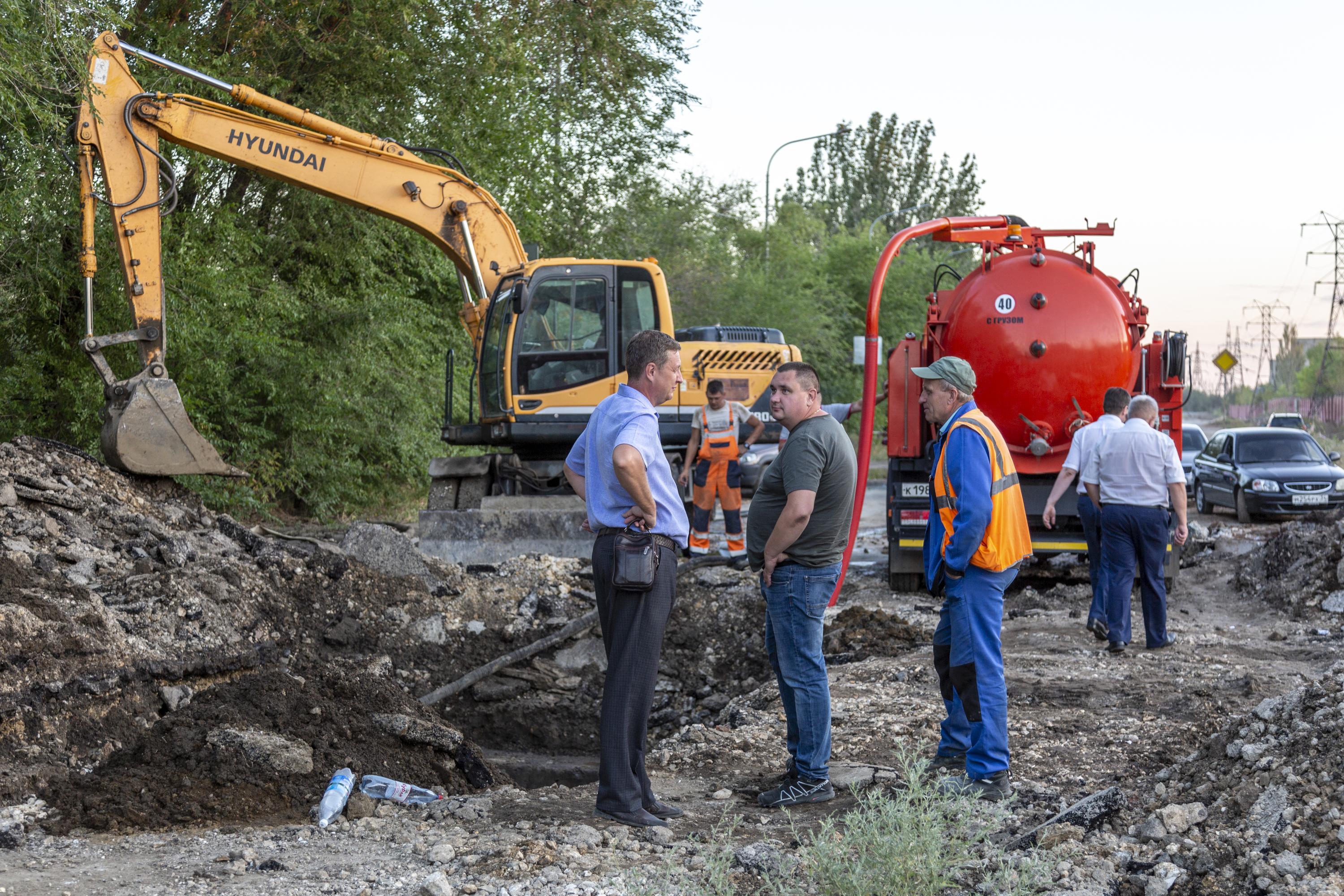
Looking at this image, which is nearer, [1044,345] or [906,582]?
[1044,345]

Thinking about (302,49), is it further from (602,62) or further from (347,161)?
(602,62)

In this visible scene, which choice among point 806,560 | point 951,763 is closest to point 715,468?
point 951,763

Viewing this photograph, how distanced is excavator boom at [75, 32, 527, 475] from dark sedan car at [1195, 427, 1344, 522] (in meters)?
11.8

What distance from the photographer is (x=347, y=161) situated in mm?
12805

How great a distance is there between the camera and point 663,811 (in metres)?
5.20

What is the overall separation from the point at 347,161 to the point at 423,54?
566cm

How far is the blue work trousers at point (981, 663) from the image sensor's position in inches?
210

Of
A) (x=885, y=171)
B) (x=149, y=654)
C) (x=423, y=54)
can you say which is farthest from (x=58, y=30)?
(x=885, y=171)

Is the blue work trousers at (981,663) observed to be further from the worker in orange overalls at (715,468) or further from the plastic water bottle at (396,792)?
the worker in orange overalls at (715,468)

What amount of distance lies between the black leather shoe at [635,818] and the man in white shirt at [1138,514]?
4.77 m

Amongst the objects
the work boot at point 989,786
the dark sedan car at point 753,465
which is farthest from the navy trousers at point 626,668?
the dark sedan car at point 753,465

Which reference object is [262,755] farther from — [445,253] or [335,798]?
[445,253]

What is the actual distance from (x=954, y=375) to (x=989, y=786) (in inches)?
70.5

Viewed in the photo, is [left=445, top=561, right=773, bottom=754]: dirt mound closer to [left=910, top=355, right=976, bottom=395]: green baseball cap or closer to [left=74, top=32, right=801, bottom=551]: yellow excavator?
[left=74, top=32, right=801, bottom=551]: yellow excavator
